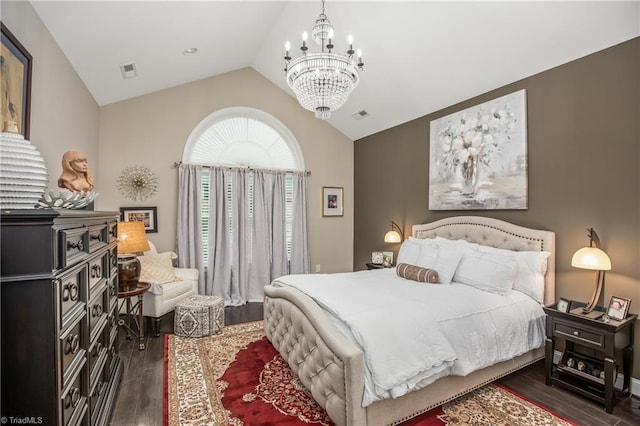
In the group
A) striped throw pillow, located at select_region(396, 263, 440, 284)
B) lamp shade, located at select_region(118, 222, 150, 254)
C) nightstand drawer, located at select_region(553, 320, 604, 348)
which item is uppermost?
lamp shade, located at select_region(118, 222, 150, 254)

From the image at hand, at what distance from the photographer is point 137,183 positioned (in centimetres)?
439

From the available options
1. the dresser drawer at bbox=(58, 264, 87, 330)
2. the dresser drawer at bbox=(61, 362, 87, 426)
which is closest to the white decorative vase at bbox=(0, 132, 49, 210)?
the dresser drawer at bbox=(58, 264, 87, 330)

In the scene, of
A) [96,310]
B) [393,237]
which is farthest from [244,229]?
[96,310]

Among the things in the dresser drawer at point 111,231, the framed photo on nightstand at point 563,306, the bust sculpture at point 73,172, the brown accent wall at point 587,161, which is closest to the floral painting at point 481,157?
the brown accent wall at point 587,161

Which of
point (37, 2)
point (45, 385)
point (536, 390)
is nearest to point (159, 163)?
point (37, 2)

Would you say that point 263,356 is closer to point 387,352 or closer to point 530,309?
point 387,352

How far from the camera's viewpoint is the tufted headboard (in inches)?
118

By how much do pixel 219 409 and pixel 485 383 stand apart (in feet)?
6.58

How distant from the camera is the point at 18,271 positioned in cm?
114

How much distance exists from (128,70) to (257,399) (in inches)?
143

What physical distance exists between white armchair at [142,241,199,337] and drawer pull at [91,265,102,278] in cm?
166

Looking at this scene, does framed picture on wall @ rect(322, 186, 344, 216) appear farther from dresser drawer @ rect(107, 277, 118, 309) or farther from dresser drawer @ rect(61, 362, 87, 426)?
dresser drawer @ rect(61, 362, 87, 426)

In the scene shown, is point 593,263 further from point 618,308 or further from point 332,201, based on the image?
point 332,201

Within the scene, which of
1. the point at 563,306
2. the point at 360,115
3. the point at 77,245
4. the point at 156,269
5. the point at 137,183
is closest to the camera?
the point at 77,245
